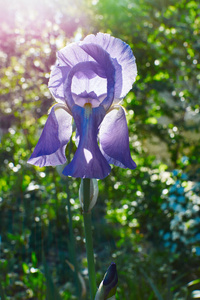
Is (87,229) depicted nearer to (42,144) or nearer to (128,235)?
(42,144)

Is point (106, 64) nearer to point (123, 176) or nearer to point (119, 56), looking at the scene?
point (119, 56)

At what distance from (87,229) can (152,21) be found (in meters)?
3.65

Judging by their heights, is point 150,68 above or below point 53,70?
above

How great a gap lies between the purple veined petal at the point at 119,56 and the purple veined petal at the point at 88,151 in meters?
0.09

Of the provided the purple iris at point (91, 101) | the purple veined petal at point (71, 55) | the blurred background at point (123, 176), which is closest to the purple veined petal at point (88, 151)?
the purple iris at point (91, 101)

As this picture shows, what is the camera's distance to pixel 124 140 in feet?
→ 2.12

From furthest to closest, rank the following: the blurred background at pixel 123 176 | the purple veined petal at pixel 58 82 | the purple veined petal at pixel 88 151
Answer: the blurred background at pixel 123 176 → the purple veined petal at pixel 58 82 → the purple veined petal at pixel 88 151

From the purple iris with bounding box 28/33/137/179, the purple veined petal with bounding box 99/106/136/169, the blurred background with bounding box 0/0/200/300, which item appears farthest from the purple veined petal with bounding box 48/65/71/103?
the blurred background with bounding box 0/0/200/300

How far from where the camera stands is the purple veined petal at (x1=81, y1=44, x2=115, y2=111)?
0.63 meters

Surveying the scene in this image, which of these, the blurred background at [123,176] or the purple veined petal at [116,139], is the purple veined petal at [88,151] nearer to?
the purple veined petal at [116,139]

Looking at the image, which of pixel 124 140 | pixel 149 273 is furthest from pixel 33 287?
pixel 124 140

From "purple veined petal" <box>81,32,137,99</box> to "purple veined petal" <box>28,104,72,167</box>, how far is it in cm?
14

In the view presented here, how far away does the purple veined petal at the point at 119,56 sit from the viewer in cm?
66

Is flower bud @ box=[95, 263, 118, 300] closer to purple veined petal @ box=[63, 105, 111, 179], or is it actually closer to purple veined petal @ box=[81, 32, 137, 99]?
purple veined petal @ box=[63, 105, 111, 179]
